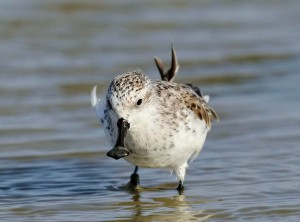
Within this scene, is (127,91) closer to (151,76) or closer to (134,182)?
(134,182)

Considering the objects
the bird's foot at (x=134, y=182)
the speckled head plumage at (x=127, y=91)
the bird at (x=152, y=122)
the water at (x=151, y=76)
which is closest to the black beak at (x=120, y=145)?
the bird at (x=152, y=122)

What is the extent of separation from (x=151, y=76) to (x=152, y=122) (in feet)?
→ 15.8

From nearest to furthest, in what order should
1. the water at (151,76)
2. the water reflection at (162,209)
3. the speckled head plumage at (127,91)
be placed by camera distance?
the speckled head plumage at (127,91) < the water reflection at (162,209) < the water at (151,76)

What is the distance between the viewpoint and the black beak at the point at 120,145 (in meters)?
6.88

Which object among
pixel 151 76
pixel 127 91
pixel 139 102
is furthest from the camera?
pixel 151 76

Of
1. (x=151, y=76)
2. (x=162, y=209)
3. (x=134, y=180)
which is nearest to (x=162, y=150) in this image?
(x=162, y=209)

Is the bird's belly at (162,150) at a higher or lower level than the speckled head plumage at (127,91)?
lower

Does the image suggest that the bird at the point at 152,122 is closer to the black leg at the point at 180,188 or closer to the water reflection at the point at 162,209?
the black leg at the point at 180,188

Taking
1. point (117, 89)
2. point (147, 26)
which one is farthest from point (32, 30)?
point (117, 89)

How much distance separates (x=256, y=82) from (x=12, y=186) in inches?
195

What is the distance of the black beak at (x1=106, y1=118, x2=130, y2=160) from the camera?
6.88 metres

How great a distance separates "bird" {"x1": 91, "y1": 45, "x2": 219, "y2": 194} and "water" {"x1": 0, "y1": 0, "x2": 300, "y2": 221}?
39 centimetres

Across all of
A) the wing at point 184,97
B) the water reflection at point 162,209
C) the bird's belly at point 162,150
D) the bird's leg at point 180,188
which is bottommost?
the water reflection at point 162,209

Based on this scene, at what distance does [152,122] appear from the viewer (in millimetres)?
7332
